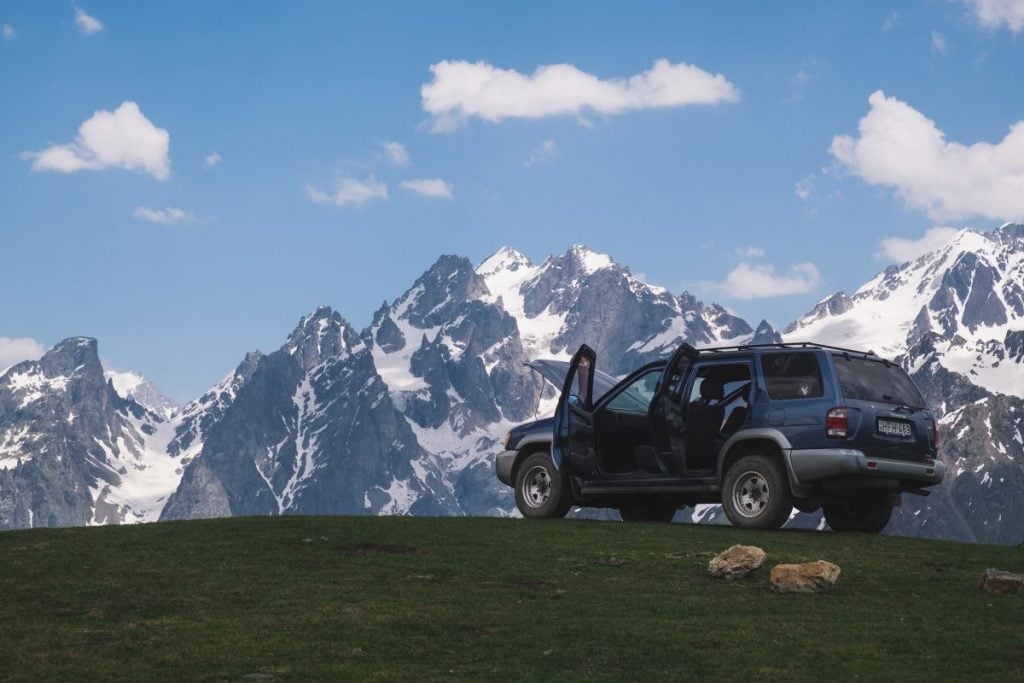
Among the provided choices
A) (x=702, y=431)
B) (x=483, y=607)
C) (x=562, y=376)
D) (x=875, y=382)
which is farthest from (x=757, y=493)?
(x=483, y=607)

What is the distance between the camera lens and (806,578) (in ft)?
48.6

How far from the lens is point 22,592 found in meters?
14.7

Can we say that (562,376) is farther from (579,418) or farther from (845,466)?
(845,466)

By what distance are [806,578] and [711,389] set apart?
536 cm

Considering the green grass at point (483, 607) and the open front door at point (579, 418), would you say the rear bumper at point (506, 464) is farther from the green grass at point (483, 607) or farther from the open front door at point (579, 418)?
the green grass at point (483, 607)

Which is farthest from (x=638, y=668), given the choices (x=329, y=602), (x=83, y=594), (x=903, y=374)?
(x=903, y=374)

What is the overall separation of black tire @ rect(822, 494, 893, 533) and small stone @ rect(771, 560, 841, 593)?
5.71m

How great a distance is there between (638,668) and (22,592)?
7277 millimetres

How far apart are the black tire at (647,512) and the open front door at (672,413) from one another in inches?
118

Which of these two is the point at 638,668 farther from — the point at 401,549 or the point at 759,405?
the point at 759,405

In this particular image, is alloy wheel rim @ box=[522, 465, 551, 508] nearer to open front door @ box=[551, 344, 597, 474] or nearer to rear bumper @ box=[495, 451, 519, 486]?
rear bumper @ box=[495, 451, 519, 486]

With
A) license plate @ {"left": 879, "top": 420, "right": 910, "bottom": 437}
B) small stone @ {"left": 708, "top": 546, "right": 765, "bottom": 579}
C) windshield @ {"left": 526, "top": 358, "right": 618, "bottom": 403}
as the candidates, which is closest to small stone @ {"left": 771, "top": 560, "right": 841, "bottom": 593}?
small stone @ {"left": 708, "top": 546, "right": 765, "bottom": 579}

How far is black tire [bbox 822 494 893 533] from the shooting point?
2061 cm

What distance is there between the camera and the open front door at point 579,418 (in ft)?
67.5
